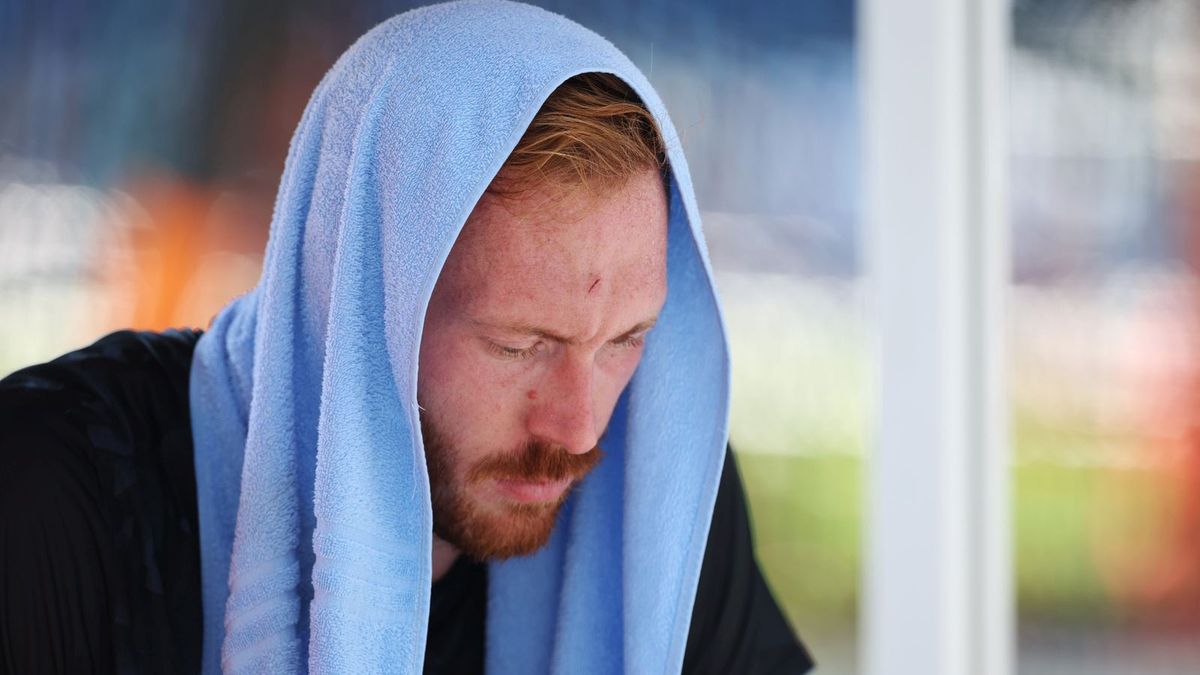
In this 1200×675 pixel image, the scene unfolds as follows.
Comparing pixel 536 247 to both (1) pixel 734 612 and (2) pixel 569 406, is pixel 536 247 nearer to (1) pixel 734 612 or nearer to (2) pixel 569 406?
(2) pixel 569 406

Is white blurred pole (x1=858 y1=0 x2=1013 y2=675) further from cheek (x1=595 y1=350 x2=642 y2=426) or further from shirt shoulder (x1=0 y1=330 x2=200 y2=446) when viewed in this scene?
shirt shoulder (x1=0 y1=330 x2=200 y2=446)

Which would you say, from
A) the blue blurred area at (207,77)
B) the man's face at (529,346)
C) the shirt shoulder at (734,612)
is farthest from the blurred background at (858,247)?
the man's face at (529,346)

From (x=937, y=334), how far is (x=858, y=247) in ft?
0.53

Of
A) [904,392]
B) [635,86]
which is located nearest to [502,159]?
[635,86]

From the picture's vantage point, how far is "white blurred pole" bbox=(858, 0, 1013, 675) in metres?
1.40

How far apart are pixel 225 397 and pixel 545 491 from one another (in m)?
0.26

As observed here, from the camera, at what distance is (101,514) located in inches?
29.8

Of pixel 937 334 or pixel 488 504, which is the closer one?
pixel 488 504

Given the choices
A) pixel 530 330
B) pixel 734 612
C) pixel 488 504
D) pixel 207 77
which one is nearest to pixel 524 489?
pixel 488 504

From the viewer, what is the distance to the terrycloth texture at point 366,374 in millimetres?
735

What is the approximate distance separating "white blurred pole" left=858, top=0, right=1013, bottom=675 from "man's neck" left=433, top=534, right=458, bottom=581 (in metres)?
0.64

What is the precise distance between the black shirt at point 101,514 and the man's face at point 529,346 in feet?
0.52

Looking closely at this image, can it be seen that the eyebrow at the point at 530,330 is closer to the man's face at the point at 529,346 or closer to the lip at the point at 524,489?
the man's face at the point at 529,346

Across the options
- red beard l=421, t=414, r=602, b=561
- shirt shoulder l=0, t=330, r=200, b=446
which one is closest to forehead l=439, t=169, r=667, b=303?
red beard l=421, t=414, r=602, b=561
